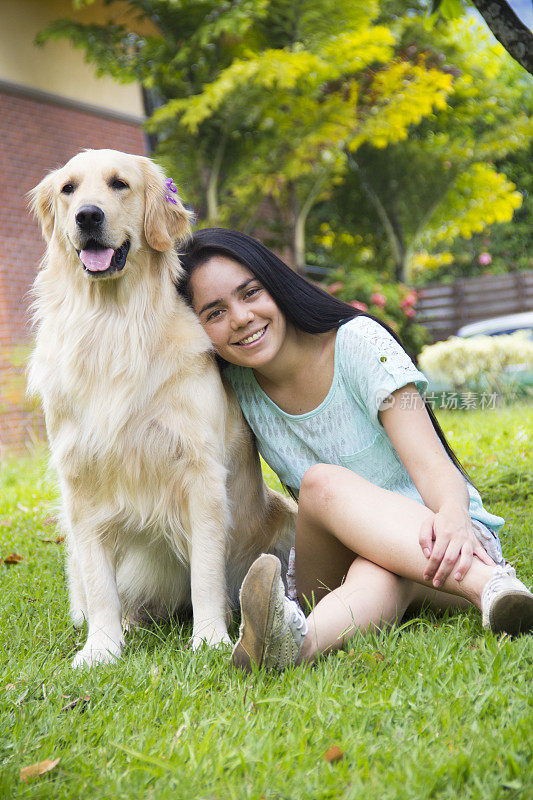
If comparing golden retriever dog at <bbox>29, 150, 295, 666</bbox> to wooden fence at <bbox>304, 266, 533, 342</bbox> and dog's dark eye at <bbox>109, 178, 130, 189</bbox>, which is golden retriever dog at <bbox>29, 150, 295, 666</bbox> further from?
wooden fence at <bbox>304, 266, 533, 342</bbox>

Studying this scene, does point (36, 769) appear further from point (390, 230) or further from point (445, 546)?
point (390, 230)

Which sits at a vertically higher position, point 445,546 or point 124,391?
point 445,546

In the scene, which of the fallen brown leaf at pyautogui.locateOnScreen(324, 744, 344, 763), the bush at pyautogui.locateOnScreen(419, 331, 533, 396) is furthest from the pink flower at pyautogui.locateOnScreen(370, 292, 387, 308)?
the fallen brown leaf at pyautogui.locateOnScreen(324, 744, 344, 763)

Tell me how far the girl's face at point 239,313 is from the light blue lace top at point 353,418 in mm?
210

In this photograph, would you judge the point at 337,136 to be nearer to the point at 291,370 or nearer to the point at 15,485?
the point at 15,485

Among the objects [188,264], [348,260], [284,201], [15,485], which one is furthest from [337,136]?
[188,264]

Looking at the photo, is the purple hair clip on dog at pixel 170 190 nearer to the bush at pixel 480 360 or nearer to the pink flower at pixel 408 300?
the bush at pixel 480 360

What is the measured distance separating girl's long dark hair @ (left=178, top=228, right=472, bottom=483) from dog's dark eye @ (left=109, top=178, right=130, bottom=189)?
0.94ft

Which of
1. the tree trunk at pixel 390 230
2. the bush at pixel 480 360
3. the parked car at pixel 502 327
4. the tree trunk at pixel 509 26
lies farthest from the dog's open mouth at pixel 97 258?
the tree trunk at pixel 390 230

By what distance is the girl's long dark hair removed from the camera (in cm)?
236

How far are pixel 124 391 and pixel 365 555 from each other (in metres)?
0.86

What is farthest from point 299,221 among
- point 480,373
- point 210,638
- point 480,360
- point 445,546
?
point 445,546

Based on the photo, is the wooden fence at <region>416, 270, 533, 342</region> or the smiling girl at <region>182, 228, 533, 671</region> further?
the wooden fence at <region>416, 270, 533, 342</region>

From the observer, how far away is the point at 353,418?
2.39 m
